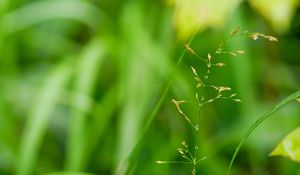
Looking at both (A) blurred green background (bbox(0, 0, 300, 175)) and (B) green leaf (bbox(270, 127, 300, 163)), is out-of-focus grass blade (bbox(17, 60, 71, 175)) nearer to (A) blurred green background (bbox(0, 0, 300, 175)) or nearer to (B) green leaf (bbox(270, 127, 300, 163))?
(A) blurred green background (bbox(0, 0, 300, 175))

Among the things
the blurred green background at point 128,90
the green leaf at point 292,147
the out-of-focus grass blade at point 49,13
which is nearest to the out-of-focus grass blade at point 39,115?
the blurred green background at point 128,90

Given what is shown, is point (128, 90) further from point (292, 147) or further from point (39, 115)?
point (292, 147)

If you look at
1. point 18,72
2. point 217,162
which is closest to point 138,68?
point 217,162

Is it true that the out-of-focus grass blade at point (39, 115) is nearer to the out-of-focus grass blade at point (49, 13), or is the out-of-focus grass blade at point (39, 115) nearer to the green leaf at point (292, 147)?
the out-of-focus grass blade at point (49, 13)

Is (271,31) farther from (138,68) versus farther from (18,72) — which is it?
(18,72)

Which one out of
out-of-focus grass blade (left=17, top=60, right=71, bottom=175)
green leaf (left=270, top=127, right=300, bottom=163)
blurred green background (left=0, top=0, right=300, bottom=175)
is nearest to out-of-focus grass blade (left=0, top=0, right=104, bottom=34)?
blurred green background (left=0, top=0, right=300, bottom=175)

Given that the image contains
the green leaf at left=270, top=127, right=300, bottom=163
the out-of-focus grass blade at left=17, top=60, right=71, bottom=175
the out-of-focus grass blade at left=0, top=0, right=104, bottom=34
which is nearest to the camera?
the green leaf at left=270, top=127, right=300, bottom=163

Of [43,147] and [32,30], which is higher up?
[32,30]
